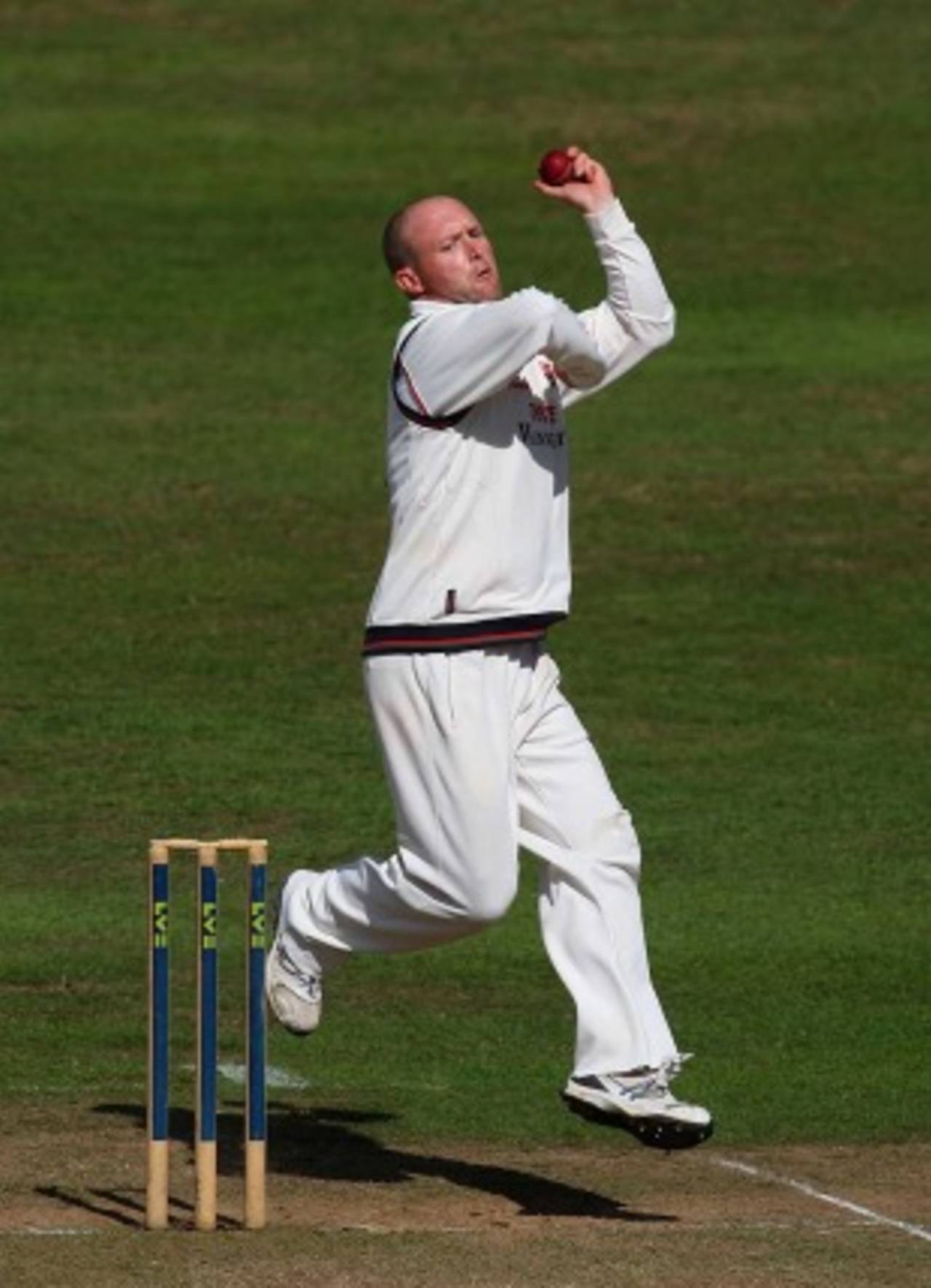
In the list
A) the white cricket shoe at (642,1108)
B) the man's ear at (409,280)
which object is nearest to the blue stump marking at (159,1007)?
the white cricket shoe at (642,1108)

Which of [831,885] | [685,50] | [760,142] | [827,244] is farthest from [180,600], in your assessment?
[685,50]

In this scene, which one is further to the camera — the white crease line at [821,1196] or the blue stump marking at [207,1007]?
the white crease line at [821,1196]

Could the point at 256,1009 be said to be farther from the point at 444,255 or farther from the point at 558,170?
the point at 558,170

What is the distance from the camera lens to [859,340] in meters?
24.3

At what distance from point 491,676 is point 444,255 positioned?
3.36ft

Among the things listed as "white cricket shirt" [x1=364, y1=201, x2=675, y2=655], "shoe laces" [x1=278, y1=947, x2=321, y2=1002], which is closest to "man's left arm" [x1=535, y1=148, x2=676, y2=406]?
"white cricket shirt" [x1=364, y1=201, x2=675, y2=655]

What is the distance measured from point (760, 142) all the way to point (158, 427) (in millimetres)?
7687

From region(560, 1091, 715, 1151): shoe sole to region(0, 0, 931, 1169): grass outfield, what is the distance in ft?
3.45

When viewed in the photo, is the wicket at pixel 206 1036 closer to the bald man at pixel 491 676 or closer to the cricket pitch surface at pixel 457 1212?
the cricket pitch surface at pixel 457 1212

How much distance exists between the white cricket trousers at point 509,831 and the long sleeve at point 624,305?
81cm

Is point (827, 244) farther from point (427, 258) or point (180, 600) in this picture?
point (427, 258)

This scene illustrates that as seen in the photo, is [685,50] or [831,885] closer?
[831,885]

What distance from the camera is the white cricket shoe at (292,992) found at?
9297 mm

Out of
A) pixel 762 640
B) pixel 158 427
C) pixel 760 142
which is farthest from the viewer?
pixel 760 142
